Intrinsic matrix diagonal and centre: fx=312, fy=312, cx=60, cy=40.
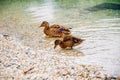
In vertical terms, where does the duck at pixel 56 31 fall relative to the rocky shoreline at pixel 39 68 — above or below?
above

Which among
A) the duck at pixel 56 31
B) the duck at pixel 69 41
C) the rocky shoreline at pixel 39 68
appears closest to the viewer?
the rocky shoreline at pixel 39 68

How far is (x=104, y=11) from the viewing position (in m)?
19.3

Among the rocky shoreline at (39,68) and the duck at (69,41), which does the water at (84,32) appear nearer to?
the duck at (69,41)

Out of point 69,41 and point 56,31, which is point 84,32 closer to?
point 56,31

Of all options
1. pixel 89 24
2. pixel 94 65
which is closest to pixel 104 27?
pixel 89 24

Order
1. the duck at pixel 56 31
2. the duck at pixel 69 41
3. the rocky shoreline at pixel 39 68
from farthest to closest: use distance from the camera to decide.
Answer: the duck at pixel 56 31 < the duck at pixel 69 41 < the rocky shoreline at pixel 39 68

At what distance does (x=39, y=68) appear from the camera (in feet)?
26.9

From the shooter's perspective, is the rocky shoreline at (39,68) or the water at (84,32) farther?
the water at (84,32)

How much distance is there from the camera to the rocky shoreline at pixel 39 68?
756cm

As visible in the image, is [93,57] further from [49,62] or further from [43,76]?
[43,76]

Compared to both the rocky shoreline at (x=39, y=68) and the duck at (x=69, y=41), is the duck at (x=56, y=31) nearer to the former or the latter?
the duck at (x=69, y=41)

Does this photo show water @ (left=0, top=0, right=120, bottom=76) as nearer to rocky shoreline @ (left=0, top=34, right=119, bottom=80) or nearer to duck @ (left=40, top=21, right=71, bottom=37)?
duck @ (left=40, top=21, right=71, bottom=37)

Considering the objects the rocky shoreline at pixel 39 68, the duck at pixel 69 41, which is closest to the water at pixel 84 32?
the duck at pixel 69 41

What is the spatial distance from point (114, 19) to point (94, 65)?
7.74 metres
